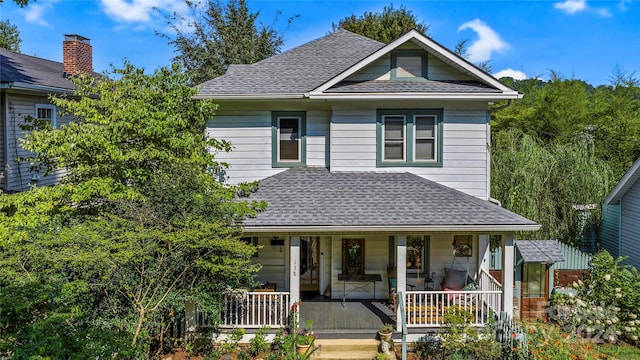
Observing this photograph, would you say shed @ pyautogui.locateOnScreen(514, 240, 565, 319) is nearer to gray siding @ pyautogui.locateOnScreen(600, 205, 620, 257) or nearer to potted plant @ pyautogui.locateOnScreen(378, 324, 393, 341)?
potted plant @ pyautogui.locateOnScreen(378, 324, 393, 341)

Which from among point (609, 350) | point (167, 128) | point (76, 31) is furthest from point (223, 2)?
point (609, 350)

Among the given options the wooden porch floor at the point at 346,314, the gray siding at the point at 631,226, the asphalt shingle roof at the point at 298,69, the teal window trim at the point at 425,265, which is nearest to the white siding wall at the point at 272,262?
the wooden porch floor at the point at 346,314

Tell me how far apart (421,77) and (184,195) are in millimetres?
7595

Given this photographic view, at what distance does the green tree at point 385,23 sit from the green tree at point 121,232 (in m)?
22.0

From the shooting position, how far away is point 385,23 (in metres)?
31.1

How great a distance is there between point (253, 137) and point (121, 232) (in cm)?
556

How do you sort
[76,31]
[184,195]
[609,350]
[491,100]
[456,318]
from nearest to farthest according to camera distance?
[184,195]
[456,318]
[609,350]
[491,100]
[76,31]

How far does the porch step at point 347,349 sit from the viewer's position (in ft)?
31.8

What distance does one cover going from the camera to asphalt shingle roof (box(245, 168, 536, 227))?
1015cm

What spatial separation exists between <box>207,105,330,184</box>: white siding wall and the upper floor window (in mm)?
7730

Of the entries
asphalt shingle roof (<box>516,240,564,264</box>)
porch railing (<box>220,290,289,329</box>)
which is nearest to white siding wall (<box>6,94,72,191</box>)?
porch railing (<box>220,290,289,329</box>)

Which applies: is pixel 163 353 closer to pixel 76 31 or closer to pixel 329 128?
pixel 329 128

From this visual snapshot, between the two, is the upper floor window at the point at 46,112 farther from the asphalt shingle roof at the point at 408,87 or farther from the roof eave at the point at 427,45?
the asphalt shingle roof at the point at 408,87

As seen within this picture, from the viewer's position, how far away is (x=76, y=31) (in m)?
19.1
